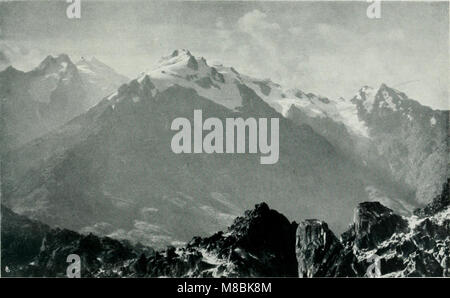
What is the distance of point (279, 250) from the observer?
136125 millimetres

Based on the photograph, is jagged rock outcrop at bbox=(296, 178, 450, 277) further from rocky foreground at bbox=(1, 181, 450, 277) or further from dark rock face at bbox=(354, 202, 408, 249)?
rocky foreground at bbox=(1, 181, 450, 277)

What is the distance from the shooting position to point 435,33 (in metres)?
126

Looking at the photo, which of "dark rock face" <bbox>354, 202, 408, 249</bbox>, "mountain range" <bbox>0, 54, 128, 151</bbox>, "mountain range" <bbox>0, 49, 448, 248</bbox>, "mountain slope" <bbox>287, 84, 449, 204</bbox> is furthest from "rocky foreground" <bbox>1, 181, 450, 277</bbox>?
"mountain range" <bbox>0, 54, 128, 151</bbox>

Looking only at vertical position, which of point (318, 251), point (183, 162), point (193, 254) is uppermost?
point (183, 162)

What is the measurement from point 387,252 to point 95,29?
6713 cm

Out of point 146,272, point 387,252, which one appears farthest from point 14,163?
point 387,252

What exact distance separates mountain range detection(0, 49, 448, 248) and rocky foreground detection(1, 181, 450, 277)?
7.72 meters

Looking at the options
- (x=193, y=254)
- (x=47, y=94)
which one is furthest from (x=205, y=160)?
(x=47, y=94)

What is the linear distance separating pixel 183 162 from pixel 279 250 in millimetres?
36640

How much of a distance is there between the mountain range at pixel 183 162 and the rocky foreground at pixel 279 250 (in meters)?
7.72

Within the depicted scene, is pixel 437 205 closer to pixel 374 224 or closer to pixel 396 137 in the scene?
pixel 374 224

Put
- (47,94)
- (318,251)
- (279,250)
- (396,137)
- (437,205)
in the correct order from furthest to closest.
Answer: (47,94)
(396,137)
(437,205)
(279,250)
(318,251)

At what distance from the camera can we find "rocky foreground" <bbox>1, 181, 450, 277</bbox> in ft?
416

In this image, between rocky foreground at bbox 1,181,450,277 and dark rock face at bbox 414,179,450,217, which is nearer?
rocky foreground at bbox 1,181,450,277
